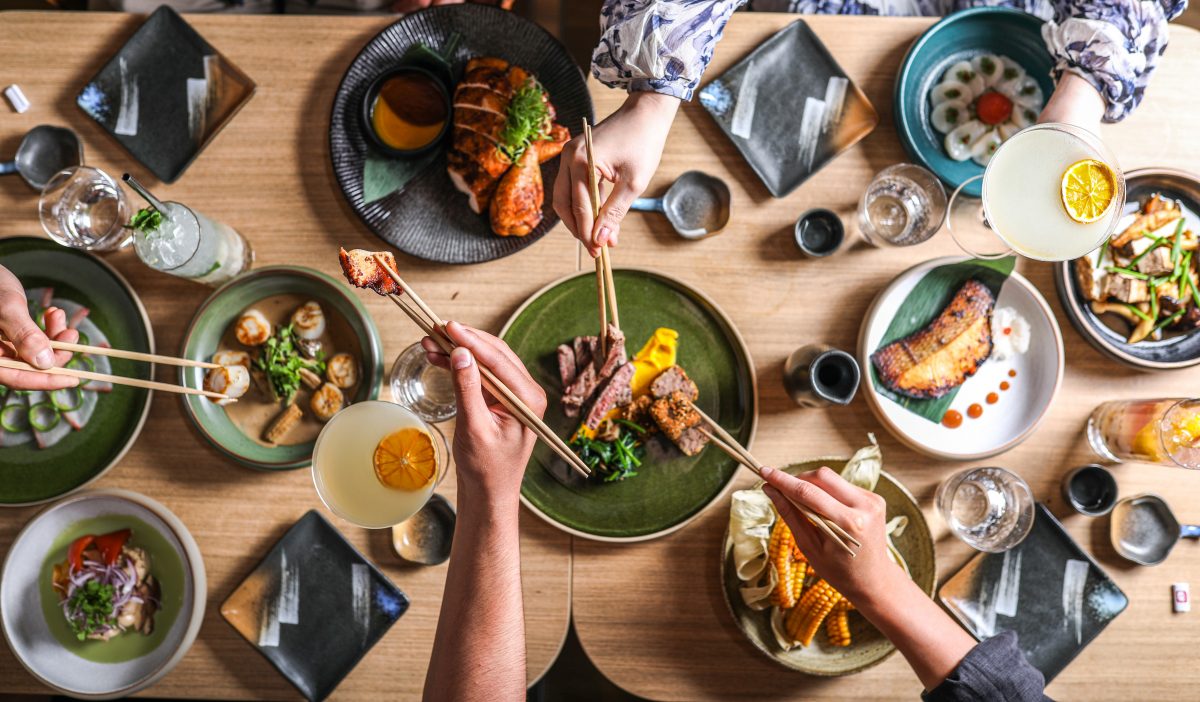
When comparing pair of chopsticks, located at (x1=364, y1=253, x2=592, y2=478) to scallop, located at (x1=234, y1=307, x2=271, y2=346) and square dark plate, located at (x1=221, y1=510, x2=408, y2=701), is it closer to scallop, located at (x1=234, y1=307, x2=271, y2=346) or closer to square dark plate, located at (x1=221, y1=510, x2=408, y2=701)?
scallop, located at (x1=234, y1=307, x2=271, y2=346)

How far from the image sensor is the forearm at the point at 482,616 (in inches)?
65.7

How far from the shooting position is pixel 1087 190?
1.90m

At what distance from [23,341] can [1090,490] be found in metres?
2.83

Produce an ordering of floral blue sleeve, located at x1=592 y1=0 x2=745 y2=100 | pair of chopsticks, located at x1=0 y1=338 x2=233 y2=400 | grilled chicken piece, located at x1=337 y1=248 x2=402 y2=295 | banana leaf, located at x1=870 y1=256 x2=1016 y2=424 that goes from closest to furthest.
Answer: grilled chicken piece, located at x1=337 y1=248 x2=402 y2=295, pair of chopsticks, located at x1=0 y1=338 x2=233 y2=400, floral blue sleeve, located at x1=592 y1=0 x2=745 y2=100, banana leaf, located at x1=870 y1=256 x2=1016 y2=424

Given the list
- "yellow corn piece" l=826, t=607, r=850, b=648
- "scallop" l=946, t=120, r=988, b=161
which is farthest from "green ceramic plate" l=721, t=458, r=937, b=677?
"scallop" l=946, t=120, r=988, b=161

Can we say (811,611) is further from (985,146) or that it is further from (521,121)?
(521,121)

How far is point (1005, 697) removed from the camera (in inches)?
67.2

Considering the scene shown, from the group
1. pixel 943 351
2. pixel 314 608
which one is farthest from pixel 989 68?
pixel 314 608

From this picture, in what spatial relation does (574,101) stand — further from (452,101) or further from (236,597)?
(236,597)

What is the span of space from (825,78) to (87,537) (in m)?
2.46

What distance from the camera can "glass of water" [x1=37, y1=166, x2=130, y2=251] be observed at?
1976 millimetres

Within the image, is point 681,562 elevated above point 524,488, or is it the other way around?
point 524,488

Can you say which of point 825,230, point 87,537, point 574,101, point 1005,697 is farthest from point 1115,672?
point 87,537

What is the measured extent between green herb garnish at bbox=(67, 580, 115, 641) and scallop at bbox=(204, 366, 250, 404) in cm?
56
